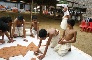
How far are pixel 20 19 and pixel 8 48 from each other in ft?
3.69

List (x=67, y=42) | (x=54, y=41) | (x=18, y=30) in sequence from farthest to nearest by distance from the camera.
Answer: (x=18, y=30), (x=54, y=41), (x=67, y=42)

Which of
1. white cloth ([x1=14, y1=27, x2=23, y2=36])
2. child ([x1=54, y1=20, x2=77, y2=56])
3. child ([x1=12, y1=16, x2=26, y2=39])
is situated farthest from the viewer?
white cloth ([x1=14, y1=27, x2=23, y2=36])

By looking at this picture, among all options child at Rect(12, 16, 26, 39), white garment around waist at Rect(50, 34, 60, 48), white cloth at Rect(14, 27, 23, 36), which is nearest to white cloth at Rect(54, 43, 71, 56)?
white garment around waist at Rect(50, 34, 60, 48)

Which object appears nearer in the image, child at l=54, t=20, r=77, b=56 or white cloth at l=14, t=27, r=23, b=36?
child at l=54, t=20, r=77, b=56

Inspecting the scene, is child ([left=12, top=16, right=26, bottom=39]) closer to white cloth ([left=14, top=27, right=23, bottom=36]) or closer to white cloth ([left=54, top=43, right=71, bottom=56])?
white cloth ([left=14, top=27, right=23, bottom=36])

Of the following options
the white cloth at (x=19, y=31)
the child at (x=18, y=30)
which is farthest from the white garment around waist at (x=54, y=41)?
the white cloth at (x=19, y=31)

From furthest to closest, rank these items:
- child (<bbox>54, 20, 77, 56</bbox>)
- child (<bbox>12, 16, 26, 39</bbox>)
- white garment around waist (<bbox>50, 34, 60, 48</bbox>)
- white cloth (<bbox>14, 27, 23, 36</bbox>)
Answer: white cloth (<bbox>14, 27, 23, 36</bbox>) < child (<bbox>12, 16, 26, 39</bbox>) < white garment around waist (<bbox>50, 34, 60, 48</bbox>) < child (<bbox>54, 20, 77, 56</bbox>)

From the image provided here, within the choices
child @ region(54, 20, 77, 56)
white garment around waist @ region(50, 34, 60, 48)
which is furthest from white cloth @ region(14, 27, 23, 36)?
child @ region(54, 20, 77, 56)

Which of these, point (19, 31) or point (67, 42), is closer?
point (67, 42)

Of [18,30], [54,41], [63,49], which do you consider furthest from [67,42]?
[18,30]

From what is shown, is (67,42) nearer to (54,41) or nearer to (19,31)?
(54,41)

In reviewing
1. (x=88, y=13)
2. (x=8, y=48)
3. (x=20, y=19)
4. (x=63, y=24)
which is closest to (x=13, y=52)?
(x=8, y=48)

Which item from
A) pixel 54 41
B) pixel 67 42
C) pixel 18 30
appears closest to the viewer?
pixel 67 42

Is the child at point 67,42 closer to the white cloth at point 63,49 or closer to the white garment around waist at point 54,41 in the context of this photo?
the white cloth at point 63,49
